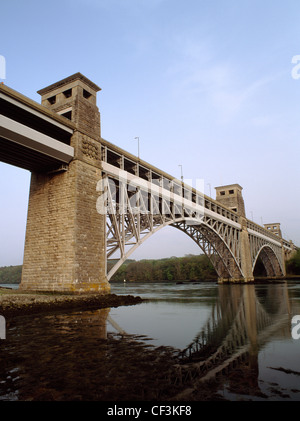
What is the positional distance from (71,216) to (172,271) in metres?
88.3

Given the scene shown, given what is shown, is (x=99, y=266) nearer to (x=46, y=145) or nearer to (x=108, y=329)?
(x=46, y=145)

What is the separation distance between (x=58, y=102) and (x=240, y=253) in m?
37.1

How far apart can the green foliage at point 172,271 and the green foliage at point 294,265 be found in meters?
25.1

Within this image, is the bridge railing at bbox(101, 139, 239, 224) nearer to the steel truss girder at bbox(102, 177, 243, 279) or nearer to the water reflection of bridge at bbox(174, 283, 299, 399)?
the steel truss girder at bbox(102, 177, 243, 279)

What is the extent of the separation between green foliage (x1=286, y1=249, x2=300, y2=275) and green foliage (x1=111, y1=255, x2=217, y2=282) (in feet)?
82.3

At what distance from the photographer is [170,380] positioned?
3.24 metres

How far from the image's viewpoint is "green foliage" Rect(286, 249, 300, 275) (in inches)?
3238

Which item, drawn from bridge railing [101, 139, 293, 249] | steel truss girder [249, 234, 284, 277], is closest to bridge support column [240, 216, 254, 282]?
bridge railing [101, 139, 293, 249]

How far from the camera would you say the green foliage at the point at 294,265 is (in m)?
82.2

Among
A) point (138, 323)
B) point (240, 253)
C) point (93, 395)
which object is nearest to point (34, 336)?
point (138, 323)

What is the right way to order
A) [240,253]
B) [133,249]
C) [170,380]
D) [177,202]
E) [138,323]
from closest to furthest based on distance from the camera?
[170,380] < [138,323] < [133,249] < [177,202] < [240,253]

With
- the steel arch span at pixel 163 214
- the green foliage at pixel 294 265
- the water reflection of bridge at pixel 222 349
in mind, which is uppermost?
the steel arch span at pixel 163 214

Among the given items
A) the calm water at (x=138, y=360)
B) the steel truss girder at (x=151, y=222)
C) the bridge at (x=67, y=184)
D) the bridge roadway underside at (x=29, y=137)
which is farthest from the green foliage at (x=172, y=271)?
the calm water at (x=138, y=360)

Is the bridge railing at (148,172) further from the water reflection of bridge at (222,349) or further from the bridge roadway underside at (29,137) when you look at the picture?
the water reflection of bridge at (222,349)
